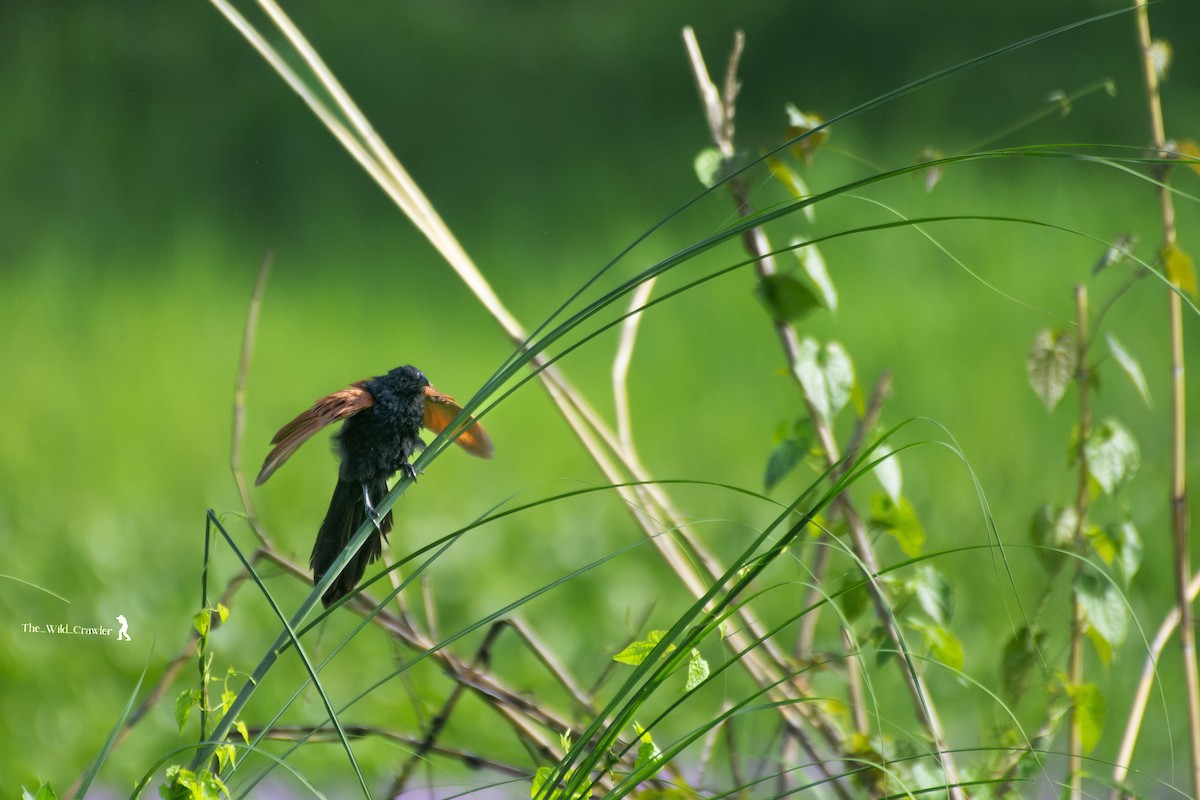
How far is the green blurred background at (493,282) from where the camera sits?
1.56 meters

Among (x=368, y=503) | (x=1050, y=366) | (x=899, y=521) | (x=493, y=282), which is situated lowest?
(x=368, y=503)

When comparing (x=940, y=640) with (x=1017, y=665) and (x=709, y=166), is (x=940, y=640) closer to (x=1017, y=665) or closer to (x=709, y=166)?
(x=1017, y=665)

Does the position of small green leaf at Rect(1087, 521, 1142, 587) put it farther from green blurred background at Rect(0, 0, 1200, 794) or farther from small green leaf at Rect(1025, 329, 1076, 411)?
green blurred background at Rect(0, 0, 1200, 794)

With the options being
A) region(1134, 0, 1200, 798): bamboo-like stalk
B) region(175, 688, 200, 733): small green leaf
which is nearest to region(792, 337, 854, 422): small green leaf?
region(1134, 0, 1200, 798): bamboo-like stalk

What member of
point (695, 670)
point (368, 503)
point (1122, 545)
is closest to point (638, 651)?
point (695, 670)

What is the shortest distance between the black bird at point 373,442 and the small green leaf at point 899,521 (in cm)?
27

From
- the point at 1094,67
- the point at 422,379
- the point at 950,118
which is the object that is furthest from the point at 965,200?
the point at 422,379

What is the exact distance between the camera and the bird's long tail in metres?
0.54

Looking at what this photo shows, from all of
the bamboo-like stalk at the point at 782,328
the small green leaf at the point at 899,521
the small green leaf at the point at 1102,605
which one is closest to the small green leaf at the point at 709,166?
the bamboo-like stalk at the point at 782,328

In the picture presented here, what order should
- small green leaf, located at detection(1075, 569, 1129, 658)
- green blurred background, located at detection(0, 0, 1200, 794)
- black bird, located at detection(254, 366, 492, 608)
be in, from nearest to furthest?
black bird, located at detection(254, 366, 492, 608)
small green leaf, located at detection(1075, 569, 1129, 658)
green blurred background, located at detection(0, 0, 1200, 794)

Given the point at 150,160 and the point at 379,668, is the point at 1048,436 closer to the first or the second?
the point at 379,668

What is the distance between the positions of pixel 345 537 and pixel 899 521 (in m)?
0.33

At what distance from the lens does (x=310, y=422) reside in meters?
0.52

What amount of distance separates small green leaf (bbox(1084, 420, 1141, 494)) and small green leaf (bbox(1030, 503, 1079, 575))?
1.8 inches
